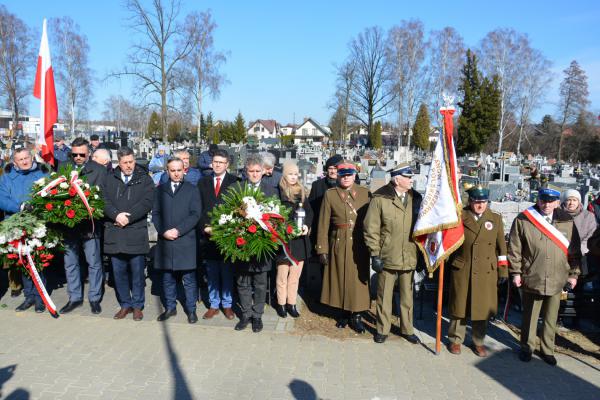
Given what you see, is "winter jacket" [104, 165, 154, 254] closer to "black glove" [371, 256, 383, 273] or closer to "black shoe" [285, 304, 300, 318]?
"black shoe" [285, 304, 300, 318]

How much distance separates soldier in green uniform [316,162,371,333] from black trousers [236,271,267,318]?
75 cm

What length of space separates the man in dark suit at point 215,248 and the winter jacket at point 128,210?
0.65 meters

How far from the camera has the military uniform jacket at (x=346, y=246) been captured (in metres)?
5.30

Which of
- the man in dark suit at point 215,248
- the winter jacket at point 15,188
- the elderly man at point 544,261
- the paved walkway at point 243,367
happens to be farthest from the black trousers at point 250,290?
the winter jacket at point 15,188

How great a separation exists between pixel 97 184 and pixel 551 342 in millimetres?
5518

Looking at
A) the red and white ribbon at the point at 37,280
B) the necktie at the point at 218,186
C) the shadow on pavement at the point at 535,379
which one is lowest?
the shadow on pavement at the point at 535,379

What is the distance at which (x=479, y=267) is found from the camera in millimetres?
4750

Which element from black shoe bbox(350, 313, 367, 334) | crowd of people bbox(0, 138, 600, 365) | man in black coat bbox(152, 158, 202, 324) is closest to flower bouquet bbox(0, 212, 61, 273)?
crowd of people bbox(0, 138, 600, 365)

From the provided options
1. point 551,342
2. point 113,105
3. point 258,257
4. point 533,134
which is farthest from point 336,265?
point 113,105

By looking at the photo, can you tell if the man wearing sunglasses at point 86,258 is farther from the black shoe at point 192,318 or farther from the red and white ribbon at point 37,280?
the black shoe at point 192,318

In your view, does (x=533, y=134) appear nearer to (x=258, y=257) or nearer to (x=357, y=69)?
(x=357, y=69)

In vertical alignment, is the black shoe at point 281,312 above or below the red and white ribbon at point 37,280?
below

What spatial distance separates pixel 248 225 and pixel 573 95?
54.6m

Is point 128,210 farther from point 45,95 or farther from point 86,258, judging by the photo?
point 45,95
